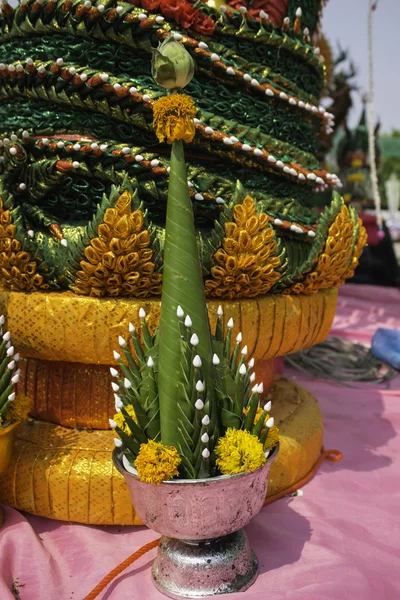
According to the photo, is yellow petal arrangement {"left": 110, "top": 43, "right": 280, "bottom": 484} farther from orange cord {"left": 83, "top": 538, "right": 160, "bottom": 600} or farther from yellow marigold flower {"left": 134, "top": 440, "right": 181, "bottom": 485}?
orange cord {"left": 83, "top": 538, "right": 160, "bottom": 600}

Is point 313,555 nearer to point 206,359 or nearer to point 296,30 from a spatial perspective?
point 206,359

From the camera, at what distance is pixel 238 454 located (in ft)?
4.98

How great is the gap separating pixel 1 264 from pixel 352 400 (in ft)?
7.12

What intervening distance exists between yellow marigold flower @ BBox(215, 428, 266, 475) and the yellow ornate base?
1.77 ft

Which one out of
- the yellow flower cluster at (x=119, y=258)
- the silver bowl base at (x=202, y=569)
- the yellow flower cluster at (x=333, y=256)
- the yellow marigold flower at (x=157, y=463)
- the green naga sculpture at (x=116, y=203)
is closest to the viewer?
the yellow marigold flower at (x=157, y=463)

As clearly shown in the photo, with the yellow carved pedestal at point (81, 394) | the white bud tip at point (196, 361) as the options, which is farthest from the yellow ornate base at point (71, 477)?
the white bud tip at point (196, 361)

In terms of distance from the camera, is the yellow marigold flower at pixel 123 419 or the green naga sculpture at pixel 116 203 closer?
the yellow marigold flower at pixel 123 419

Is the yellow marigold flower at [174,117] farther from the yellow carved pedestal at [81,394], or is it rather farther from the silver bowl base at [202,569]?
the silver bowl base at [202,569]

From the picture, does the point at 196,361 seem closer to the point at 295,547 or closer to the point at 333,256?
the point at 295,547

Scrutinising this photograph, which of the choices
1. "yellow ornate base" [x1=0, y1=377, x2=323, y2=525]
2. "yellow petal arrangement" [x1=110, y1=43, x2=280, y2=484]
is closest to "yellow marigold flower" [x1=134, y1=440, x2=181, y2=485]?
"yellow petal arrangement" [x1=110, y1=43, x2=280, y2=484]

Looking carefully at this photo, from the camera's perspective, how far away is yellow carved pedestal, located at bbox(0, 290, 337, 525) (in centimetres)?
198

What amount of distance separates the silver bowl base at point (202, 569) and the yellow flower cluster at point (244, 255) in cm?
78

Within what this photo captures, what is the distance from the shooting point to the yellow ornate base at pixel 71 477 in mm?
1957

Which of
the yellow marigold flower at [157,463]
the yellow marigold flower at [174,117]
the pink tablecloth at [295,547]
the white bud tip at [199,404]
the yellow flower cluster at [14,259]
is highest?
the yellow marigold flower at [174,117]
